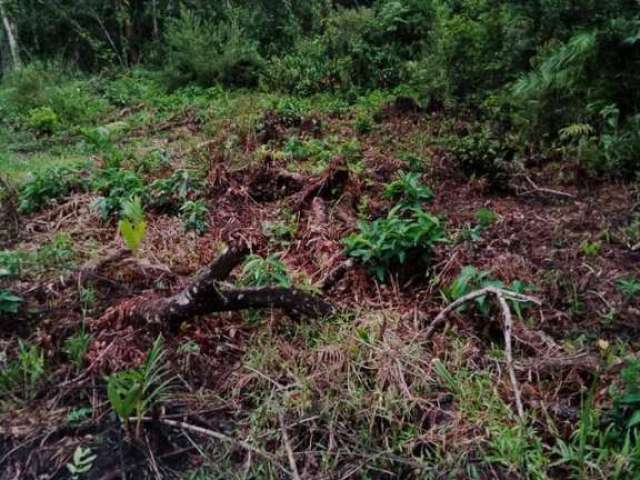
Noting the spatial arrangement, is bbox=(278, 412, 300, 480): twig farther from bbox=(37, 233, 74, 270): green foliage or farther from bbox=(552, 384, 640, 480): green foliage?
bbox=(37, 233, 74, 270): green foliage

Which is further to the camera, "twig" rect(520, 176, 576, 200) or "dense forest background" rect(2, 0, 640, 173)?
"dense forest background" rect(2, 0, 640, 173)

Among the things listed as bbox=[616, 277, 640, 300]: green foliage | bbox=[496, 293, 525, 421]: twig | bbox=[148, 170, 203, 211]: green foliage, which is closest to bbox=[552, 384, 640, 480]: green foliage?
bbox=[496, 293, 525, 421]: twig

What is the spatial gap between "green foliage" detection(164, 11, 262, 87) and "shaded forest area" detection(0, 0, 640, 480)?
284 cm

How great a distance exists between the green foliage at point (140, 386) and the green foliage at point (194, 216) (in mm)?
1356

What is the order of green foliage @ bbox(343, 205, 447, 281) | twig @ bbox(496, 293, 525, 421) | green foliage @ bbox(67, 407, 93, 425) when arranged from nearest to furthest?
twig @ bbox(496, 293, 525, 421)
green foliage @ bbox(67, 407, 93, 425)
green foliage @ bbox(343, 205, 447, 281)

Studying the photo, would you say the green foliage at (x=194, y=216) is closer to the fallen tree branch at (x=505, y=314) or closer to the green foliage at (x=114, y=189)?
the green foliage at (x=114, y=189)

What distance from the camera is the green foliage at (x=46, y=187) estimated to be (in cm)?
384

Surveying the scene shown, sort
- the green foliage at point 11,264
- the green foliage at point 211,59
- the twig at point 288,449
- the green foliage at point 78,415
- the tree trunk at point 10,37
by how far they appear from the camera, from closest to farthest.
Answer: the twig at point 288,449, the green foliage at point 78,415, the green foliage at point 11,264, the green foliage at point 211,59, the tree trunk at point 10,37

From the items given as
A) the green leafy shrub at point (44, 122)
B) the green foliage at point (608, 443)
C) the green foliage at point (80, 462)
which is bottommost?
the green leafy shrub at point (44, 122)

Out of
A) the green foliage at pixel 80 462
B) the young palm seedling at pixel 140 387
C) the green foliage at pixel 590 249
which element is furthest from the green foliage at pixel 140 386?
the green foliage at pixel 590 249

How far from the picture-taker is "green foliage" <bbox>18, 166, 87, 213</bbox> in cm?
384

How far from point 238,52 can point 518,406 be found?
793 cm

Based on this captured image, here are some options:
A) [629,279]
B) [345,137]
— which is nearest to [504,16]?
[345,137]

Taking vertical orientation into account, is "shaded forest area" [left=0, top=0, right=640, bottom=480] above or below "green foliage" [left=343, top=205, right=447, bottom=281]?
below
